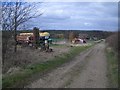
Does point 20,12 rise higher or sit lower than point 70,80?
higher

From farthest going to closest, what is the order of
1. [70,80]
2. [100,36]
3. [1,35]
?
[100,36] → [70,80] → [1,35]

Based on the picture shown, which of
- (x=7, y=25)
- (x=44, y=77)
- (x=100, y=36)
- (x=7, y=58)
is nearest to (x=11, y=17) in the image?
(x=7, y=25)

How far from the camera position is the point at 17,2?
17547 millimetres

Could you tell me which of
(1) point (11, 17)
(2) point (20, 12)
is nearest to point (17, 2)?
(2) point (20, 12)

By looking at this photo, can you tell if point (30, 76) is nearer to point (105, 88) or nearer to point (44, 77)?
point (44, 77)

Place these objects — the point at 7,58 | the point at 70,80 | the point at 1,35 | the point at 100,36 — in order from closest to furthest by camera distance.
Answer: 1. the point at 1,35
2. the point at 7,58
3. the point at 70,80
4. the point at 100,36

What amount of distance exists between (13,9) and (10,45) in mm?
2101

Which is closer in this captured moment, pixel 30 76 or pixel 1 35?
pixel 1 35

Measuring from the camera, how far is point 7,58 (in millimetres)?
15188

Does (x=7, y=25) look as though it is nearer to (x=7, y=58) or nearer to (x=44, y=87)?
(x=7, y=58)

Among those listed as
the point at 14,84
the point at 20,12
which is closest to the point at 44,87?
the point at 14,84

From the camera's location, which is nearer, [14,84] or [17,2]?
[14,84]

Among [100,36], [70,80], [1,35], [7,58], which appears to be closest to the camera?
[1,35]

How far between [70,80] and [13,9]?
4.41 m
